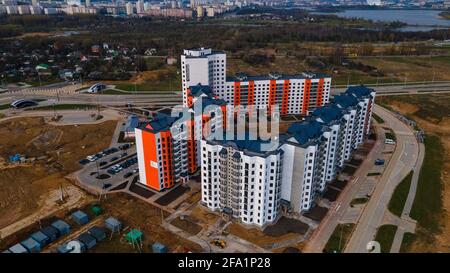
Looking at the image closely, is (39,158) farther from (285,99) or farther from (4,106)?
(285,99)

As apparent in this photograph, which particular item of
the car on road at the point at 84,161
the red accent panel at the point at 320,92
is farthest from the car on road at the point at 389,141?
the car on road at the point at 84,161

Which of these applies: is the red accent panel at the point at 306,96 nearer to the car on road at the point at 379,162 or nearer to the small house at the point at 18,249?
the car on road at the point at 379,162

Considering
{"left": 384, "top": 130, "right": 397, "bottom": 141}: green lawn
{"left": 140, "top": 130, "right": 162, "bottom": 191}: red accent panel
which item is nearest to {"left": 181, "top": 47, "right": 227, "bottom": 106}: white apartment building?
{"left": 140, "top": 130, "right": 162, "bottom": 191}: red accent panel

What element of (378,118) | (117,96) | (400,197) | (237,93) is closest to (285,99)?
(237,93)

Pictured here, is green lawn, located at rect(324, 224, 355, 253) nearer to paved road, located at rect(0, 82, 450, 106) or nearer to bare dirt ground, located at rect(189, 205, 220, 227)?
bare dirt ground, located at rect(189, 205, 220, 227)

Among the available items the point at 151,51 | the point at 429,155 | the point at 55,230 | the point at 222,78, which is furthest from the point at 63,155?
the point at 151,51
